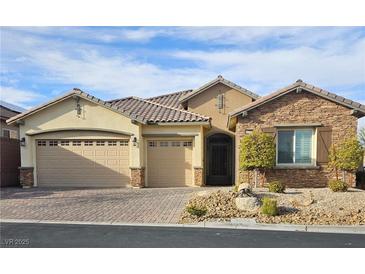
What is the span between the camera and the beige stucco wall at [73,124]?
12.6 meters

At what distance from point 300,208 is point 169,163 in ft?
22.3

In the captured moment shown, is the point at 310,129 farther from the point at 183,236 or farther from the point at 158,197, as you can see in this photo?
the point at 183,236

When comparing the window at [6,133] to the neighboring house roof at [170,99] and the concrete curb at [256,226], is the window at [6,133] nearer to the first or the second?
the neighboring house roof at [170,99]

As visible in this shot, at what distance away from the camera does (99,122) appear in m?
12.7

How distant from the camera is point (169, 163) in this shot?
43.0ft

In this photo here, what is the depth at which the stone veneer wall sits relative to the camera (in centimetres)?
1111

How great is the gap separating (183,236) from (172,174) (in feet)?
23.8

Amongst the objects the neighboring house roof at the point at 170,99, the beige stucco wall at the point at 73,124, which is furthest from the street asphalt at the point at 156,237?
the neighboring house roof at the point at 170,99

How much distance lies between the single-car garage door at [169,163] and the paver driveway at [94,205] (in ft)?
5.28

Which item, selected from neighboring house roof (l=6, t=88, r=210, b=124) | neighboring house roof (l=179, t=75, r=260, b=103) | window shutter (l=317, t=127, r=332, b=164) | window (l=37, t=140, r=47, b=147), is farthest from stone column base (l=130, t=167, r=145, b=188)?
window shutter (l=317, t=127, r=332, b=164)

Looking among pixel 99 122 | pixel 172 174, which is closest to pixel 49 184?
pixel 99 122

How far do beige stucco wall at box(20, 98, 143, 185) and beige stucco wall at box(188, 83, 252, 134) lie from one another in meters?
4.61

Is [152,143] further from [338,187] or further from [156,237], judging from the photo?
[338,187]

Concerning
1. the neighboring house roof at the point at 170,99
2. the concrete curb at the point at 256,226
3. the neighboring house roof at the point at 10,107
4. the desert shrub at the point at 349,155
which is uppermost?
the neighboring house roof at the point at 170,99
